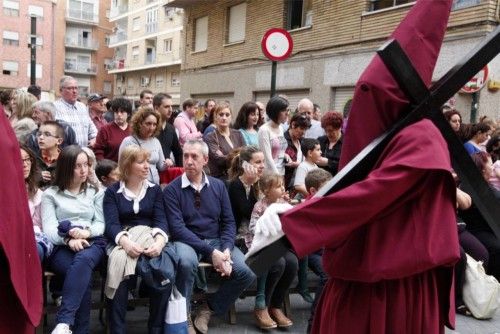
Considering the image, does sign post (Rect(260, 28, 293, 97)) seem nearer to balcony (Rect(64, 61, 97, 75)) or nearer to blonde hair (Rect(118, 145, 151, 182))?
blonde hair (Rect(118, 145, 151, 182))

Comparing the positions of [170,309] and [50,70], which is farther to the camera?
[50,70]

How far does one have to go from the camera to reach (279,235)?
191 centimetres

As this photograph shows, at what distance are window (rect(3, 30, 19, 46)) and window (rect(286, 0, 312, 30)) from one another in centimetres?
4087

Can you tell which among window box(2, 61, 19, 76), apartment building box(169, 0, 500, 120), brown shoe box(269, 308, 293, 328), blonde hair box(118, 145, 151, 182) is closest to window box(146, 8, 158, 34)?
window box(2, 61, 19, 76)

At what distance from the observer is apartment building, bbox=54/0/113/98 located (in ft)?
189

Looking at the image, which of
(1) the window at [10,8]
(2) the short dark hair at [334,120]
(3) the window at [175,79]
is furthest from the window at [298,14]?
(1) the window at [10,8]

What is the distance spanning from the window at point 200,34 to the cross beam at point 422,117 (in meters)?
21.2

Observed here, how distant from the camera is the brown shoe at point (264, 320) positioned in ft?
15.4

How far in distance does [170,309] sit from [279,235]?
253 cm

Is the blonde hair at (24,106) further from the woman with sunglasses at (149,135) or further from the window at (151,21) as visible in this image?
the window at (151,21)

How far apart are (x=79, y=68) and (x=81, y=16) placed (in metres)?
6.06

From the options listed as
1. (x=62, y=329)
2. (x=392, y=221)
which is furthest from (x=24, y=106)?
(x=392, y=221)

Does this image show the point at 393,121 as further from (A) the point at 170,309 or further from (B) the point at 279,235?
(A) the point at 170,309

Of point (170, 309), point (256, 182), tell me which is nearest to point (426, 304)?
point (170, 309)
